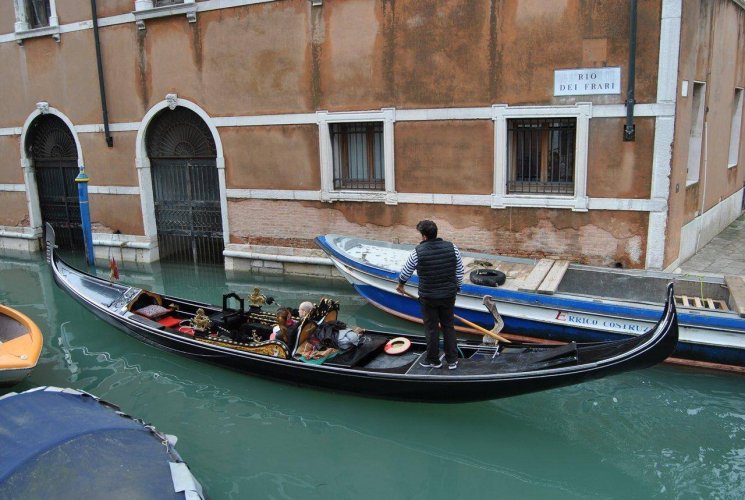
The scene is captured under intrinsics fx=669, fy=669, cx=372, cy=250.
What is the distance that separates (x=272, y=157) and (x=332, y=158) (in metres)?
0.96

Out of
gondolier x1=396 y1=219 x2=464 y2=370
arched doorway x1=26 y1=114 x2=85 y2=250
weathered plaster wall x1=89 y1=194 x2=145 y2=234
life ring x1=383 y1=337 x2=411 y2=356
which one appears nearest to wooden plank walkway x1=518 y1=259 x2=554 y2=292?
life ring x1=383 y1=337 x2=411 y2=356

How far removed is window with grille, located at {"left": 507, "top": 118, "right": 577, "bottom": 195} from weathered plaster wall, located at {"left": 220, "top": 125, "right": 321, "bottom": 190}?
2754mm

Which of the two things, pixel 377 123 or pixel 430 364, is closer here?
pixel 430 364

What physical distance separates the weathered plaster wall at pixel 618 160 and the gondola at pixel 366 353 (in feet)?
9.76

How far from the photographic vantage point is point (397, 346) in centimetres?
568

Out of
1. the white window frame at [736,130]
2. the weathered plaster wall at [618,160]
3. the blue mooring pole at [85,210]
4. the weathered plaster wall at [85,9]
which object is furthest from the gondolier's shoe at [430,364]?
the weathered plaster wall at [85,9]

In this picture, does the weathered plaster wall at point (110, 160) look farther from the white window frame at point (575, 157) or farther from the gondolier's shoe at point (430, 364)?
the gondolier's shoe at point (430, 364)

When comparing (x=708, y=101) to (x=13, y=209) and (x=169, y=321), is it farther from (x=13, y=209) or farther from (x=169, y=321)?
(x=13, y=209)

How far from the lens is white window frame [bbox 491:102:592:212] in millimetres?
7496

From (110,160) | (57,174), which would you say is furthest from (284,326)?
(57,174)

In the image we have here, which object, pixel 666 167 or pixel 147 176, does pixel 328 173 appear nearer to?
pixel 147 176

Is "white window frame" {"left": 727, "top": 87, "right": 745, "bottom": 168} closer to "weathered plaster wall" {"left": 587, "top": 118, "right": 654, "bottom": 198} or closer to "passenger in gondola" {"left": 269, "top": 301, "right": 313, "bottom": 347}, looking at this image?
"weathered plaster wall" {"left": 587, "top": 118, "right": 654, "bottom": 198}

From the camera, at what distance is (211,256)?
11.0 meters

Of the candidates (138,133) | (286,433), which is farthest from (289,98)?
(286,433)
